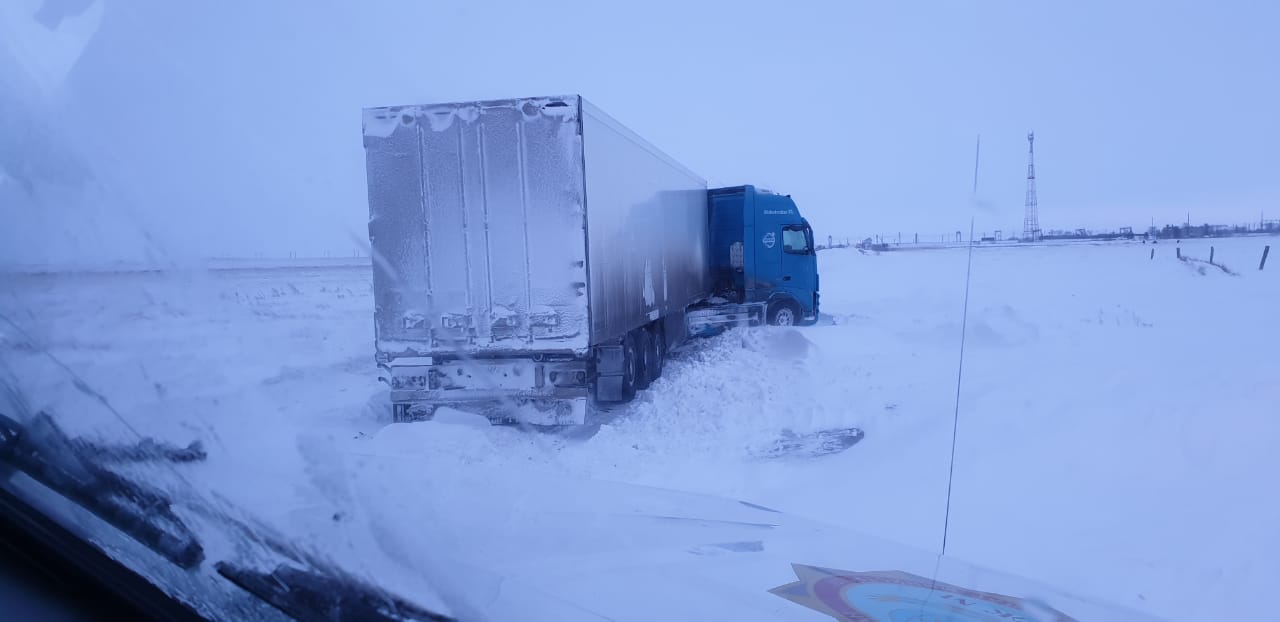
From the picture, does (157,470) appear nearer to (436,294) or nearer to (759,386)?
(436,294)

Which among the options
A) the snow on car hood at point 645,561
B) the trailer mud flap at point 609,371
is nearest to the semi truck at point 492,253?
the trailer mud flap at point 609,371

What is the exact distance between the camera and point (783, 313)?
63.9 feet

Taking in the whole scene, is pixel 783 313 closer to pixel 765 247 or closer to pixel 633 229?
pixel 765 247

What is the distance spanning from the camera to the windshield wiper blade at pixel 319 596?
230 centimetres

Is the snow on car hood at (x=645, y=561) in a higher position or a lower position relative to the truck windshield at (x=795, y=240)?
lower

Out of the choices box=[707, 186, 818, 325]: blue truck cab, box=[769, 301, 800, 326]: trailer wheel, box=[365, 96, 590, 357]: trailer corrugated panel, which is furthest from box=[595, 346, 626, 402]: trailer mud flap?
box=[769, 301, 800, 326]: trailer wheel

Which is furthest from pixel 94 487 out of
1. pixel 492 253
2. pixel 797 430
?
pixel 797 430

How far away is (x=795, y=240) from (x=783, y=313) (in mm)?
1704

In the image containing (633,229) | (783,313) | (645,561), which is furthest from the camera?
(783,313)

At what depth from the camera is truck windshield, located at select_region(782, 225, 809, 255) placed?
64.0 feet

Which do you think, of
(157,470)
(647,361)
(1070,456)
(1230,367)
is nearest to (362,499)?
(157,470)

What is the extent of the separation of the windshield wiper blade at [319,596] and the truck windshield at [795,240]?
17637 millimetres

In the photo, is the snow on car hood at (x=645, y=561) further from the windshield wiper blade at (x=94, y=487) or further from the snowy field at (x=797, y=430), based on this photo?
the windshield wiper blade at (x=94, y=487)

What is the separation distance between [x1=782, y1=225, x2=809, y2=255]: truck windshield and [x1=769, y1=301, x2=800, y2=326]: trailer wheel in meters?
1.23
